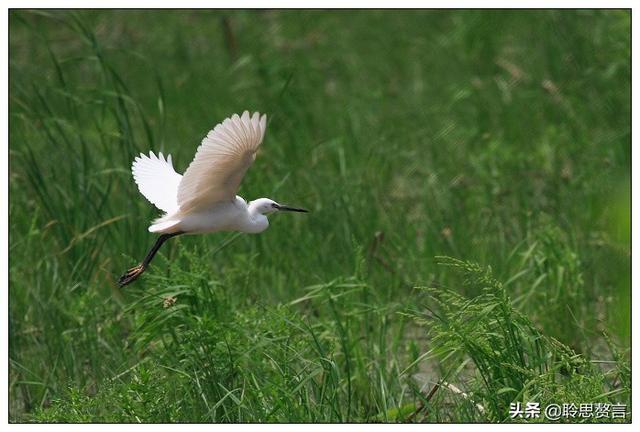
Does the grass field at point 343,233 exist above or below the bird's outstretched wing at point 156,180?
below

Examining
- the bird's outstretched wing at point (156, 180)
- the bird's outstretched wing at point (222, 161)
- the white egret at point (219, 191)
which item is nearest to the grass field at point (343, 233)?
the bird's outstretched wing at point (156, 180)

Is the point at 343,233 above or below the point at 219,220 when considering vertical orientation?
below

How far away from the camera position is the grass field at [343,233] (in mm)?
3854

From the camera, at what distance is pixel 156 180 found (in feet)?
12.4

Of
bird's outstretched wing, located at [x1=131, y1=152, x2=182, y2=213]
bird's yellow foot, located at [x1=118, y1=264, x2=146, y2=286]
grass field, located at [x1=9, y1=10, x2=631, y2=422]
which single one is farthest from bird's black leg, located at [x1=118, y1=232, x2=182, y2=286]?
grass field, located at [x1=9, y1=10, x2=631, y2=422]

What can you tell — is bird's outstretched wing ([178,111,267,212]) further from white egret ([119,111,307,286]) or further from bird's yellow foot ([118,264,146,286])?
bird's yellow foot ([118,264,146,286])

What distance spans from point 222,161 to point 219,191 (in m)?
0.14

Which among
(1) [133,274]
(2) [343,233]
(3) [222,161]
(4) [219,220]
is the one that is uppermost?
(3) [222,161]

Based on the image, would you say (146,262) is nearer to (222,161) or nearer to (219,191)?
(219,191)

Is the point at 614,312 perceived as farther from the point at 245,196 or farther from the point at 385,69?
the point at 385,69

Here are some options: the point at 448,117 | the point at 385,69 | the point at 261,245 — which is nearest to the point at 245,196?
the point at 261,245

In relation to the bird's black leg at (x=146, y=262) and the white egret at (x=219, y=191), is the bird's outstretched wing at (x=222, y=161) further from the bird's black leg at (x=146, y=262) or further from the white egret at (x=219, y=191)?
the bird's black leg at (x=146, y=262)

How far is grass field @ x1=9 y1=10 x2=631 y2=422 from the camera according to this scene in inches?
152

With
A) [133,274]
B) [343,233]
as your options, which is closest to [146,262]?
[133,274]
